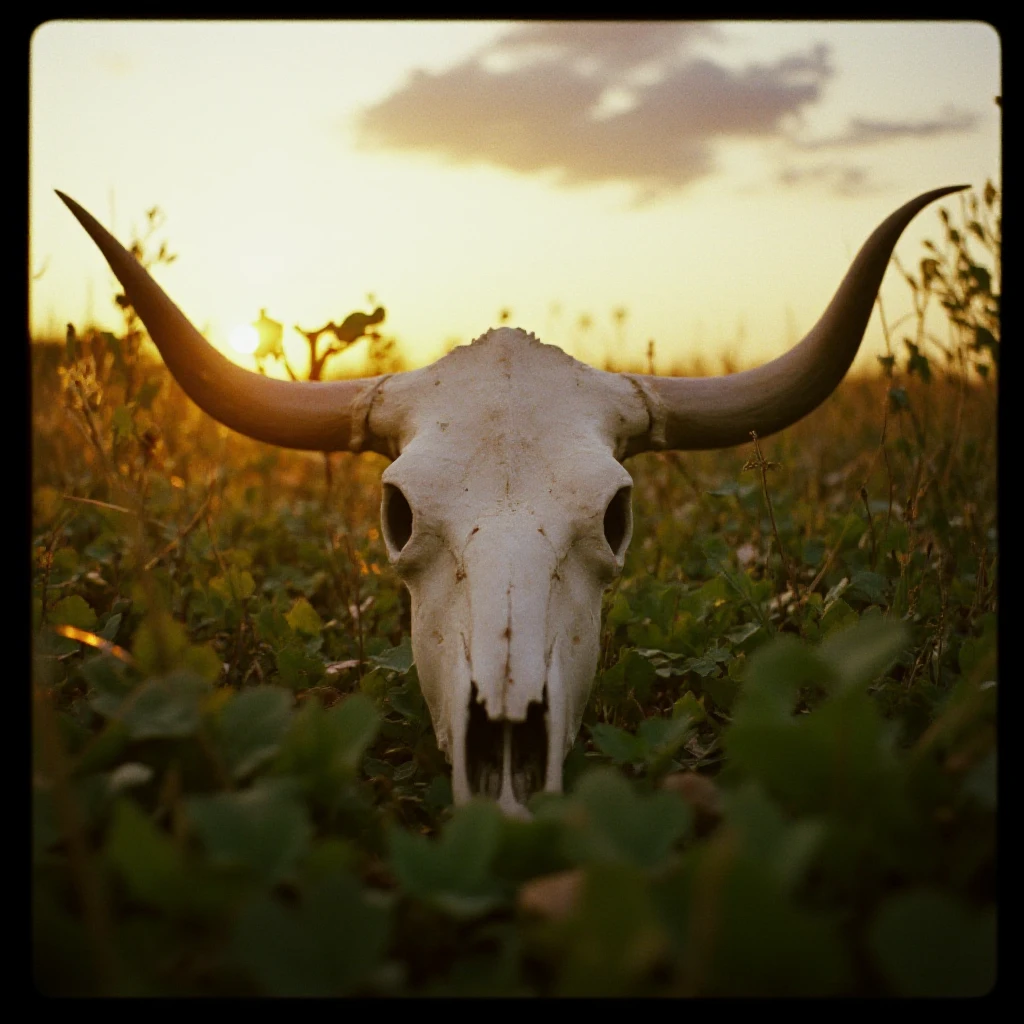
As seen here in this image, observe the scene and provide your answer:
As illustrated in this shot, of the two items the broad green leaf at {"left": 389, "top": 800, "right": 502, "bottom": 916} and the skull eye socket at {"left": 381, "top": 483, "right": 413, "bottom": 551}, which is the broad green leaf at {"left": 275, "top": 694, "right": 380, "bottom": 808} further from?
the skull eye socket at {"left": 381, "top": 483, "right": 413, "bottom": 551}

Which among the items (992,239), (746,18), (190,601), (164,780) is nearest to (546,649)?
(164,780)

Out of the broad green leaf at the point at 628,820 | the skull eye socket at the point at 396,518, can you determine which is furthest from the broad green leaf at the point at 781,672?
the skull eye socket at the point at 396,518

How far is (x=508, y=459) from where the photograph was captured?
2537 mm

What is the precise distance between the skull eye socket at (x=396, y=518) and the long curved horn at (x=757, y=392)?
34.0 inches

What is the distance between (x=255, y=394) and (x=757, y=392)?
68.9 inches

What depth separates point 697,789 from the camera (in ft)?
5.17

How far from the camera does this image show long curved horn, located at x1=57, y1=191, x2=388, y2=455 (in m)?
3.20

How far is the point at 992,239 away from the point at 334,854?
11.8ft

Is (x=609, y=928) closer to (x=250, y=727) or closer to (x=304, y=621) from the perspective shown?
(x=250, y=727)

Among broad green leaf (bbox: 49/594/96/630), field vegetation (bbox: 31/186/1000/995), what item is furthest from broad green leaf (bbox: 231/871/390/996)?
broad green leaf (bbox: 49/594/96/630)

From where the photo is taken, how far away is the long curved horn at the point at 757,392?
3117 millimetres

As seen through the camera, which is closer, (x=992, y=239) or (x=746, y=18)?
(x=746, y=18)

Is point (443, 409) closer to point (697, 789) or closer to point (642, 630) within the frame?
point (642, 630)

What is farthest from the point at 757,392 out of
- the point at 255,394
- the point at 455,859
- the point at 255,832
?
the point at 255,832
